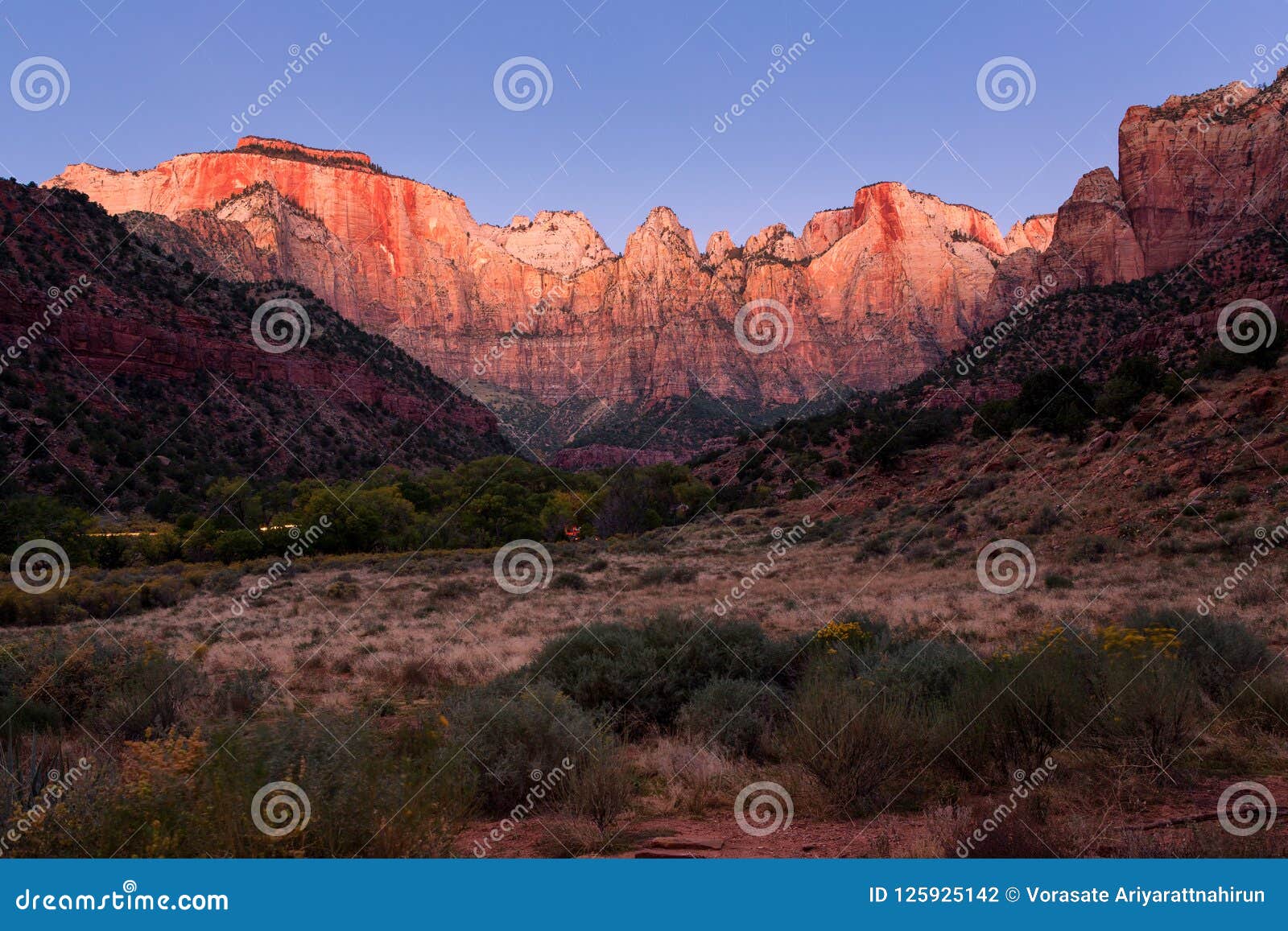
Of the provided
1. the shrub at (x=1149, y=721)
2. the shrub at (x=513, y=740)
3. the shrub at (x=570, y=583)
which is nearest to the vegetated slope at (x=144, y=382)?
the shrub at (x=570, y=583)

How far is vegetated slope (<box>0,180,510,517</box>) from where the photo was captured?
44.8 m

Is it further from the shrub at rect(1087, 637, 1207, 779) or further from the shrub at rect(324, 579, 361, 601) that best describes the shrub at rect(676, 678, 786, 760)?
the shrub at rect(324, 579, 361, 601)

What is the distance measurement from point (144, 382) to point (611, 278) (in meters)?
128

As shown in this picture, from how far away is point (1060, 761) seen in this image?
5.62 metres

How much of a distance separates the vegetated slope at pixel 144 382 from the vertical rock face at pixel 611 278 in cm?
6528

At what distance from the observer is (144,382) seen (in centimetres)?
5228

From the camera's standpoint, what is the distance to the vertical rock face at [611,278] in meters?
142

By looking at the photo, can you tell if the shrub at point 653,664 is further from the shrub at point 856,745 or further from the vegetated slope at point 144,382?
the vegetated slope at point 144,382

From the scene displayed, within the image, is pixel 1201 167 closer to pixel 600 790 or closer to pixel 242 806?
pixel 600 790

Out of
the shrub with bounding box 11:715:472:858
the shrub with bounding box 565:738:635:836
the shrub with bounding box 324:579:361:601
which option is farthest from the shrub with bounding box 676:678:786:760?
the shrub with bounding box 324:579:361:601

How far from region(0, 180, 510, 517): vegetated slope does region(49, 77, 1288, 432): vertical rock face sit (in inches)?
2570

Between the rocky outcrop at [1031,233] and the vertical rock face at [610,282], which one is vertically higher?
the rocky outcrop at [1031,233]

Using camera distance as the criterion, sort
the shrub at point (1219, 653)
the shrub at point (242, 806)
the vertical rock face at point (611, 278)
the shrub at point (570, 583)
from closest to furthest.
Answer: the shrub at point (242, 806)
the shrub at point (1219, 653)
the shrub at point (570, 583)
the vertical rock face at point (611, 278)

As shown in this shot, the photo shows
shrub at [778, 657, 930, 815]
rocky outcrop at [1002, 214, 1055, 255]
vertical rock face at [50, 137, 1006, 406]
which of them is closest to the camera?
shrub at [778, 657, 930, 815]
